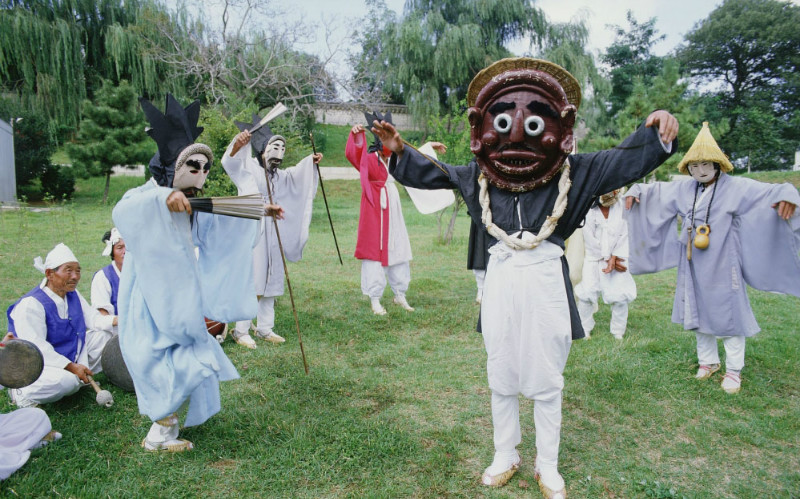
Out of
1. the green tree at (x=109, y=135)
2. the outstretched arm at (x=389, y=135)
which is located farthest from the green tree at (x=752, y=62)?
the outstretched arm at (x=389, y=135)

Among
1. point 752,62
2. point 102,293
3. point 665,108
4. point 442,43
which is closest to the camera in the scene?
point 102,293

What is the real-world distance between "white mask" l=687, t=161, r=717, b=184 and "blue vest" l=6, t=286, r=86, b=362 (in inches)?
205

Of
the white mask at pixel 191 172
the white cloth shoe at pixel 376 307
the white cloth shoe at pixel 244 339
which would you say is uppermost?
the white mask at pixel 191 172

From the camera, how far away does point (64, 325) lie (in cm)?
419

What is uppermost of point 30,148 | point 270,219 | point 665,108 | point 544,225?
point 665,108

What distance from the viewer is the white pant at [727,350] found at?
4.57 meters

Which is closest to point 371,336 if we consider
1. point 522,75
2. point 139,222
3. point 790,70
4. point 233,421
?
point 233,421

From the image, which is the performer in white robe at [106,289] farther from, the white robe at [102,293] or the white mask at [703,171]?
the white mask at [703,171]

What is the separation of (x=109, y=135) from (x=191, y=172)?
51.3 feet

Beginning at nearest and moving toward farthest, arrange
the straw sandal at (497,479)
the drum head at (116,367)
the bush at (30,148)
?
the straw sandal at (497,479) → the drum head at (116,367) → the bush at (30,148)

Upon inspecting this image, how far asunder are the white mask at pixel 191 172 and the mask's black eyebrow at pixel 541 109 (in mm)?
2143

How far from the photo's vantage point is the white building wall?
54.4 feet

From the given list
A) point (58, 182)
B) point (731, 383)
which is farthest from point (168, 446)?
point (58, 182)

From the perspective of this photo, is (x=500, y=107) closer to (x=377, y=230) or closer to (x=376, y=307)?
(x=377, y=230)
